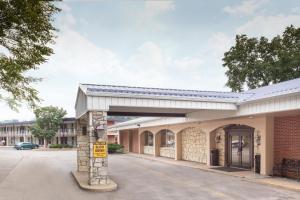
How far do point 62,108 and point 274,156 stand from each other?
151ft

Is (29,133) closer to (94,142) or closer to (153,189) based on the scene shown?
(94,142)

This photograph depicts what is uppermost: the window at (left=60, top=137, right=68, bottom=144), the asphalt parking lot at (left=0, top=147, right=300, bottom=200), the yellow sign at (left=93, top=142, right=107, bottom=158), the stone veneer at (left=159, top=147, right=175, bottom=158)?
the yellow sign at (left=93, top=142, right=107, bottom=158)

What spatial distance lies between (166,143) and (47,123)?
3136cm

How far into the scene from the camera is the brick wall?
1477 centimetres

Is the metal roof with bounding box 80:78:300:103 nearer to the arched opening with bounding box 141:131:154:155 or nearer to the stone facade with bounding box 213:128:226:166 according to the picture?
the stone facade with bounding box 213:128:226:166

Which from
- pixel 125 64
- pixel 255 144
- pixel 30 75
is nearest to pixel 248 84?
pixel 125 64

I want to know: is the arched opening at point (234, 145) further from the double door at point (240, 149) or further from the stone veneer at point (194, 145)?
the stone veneer at point (194, 145)

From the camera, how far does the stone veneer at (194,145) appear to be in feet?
71.9

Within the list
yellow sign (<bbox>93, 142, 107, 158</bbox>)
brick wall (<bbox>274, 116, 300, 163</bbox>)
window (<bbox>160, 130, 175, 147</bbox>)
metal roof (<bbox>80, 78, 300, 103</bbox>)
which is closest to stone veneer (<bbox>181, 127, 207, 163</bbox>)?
window (<bbox>160, 130, 175, 147</bbox>)

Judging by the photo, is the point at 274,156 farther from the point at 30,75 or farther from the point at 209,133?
the point at 30,75

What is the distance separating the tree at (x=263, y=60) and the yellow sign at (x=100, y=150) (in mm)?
23155

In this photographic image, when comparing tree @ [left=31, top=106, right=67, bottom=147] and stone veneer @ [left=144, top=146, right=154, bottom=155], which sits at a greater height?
tree @ [left=31, top=106, right=67, bottom=147]

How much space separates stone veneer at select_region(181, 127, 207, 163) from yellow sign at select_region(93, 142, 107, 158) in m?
10.6

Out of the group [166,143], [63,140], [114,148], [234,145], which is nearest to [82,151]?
[234,145]
